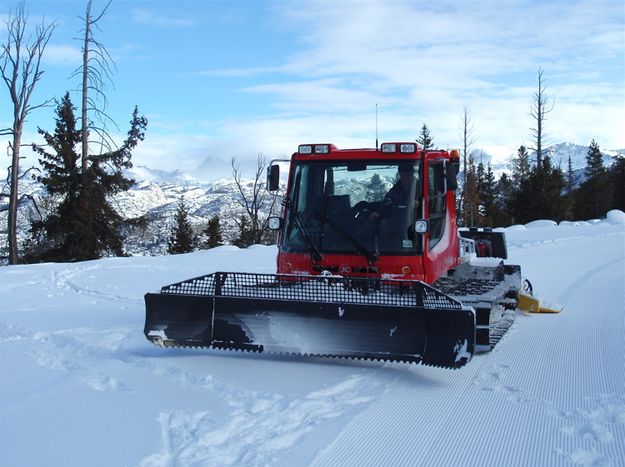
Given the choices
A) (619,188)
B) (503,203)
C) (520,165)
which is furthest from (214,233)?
(520,165)

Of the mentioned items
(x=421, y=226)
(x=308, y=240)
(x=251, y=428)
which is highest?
(x=421, y=226)

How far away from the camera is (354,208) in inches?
257

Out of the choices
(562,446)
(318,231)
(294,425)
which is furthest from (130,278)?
(562,446)

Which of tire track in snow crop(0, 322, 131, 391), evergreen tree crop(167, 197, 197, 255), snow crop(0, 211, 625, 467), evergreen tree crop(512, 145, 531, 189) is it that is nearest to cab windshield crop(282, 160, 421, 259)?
snow crop(0, 211, 625, 467)

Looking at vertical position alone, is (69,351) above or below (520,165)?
below

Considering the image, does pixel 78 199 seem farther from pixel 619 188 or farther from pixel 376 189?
pixel 619 188

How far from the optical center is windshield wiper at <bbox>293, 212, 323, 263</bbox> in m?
6.43

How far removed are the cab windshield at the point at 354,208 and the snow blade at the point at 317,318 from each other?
694mm

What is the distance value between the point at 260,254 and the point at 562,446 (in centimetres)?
1421

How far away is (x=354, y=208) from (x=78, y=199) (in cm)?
2620

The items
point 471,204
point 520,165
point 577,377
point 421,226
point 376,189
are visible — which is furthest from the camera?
point 520,165

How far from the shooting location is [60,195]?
3045 centimetres

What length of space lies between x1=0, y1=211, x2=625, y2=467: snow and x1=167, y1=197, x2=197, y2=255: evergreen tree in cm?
3766

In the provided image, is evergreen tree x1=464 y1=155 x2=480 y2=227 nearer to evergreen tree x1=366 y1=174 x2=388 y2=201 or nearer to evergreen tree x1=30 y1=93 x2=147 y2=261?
evergreen tree x1=30 y1=93 x2=147 y2=261
